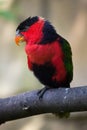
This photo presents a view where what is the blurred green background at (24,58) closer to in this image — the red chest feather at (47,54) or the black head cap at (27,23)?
the black head cap at (27,23)

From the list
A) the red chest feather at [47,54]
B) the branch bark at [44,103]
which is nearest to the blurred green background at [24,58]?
the red chest feather at [47,54]

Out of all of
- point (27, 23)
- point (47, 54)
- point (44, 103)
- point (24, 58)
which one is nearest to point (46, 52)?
point (47, 54)

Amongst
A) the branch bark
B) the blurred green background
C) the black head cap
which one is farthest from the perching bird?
the blurred green background

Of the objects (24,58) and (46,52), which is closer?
(46,52)

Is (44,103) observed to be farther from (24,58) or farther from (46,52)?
(24,58)

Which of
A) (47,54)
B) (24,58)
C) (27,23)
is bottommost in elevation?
(24,58)

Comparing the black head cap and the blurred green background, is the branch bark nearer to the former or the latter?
the black head cap

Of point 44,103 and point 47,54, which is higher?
point 47,54
